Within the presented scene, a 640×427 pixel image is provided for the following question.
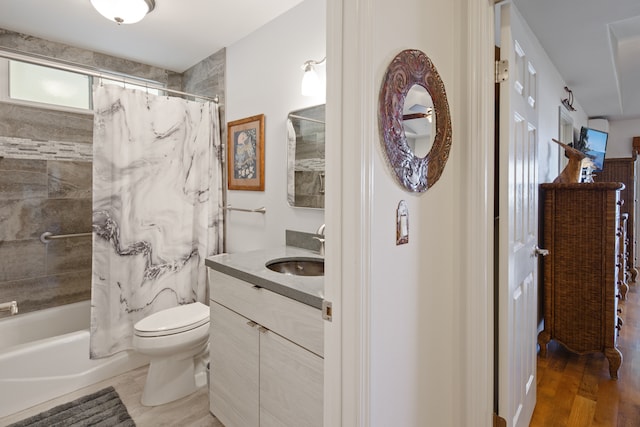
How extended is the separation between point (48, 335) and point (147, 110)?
6.03ft

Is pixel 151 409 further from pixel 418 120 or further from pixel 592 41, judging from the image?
pixel 592 41

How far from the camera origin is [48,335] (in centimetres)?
254

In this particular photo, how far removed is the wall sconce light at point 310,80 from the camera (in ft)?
6.36

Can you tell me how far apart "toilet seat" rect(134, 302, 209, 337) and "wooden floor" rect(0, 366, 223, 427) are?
43cm

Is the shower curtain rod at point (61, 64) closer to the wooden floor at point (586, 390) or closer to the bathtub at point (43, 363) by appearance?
the bathtub at point (43, 363)

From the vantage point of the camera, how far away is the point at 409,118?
1082 millimetres

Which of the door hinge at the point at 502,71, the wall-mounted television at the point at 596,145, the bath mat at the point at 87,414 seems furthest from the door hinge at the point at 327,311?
the wall-mounted television at the point at 596,145

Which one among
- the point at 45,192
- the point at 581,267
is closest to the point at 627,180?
the point at 581,267

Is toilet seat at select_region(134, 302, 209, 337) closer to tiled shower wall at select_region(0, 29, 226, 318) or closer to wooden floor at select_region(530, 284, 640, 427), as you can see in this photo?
tiled shower wall at select_region(0, 29, 226, 318)

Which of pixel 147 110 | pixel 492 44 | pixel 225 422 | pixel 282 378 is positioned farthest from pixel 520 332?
pixel 147 110

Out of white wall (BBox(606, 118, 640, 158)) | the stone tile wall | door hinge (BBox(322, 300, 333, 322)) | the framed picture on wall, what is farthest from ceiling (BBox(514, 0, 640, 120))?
the stone tile wall

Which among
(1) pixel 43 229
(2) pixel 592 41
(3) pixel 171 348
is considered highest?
(2) pixel 592 41

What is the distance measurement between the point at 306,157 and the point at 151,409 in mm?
1704

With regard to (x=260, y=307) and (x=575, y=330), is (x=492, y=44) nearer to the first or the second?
(x=260, y=307)
